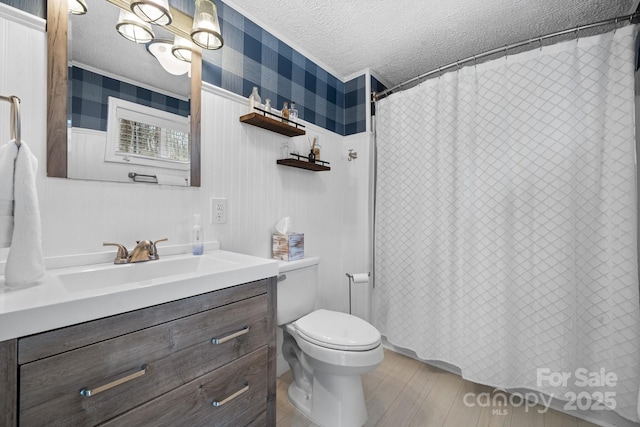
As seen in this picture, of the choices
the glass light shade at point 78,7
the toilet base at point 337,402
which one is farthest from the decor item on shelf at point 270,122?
the toilet base at point 337,402

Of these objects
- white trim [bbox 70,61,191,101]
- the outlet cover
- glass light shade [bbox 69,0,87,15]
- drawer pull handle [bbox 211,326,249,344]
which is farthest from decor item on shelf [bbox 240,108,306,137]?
drawer pull handle [bbox 211,326,249,344]

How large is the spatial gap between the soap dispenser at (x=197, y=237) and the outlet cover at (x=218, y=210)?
107mm

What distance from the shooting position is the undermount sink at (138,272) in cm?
95

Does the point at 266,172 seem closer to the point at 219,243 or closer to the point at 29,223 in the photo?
the point at 219,243

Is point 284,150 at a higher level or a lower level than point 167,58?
lower

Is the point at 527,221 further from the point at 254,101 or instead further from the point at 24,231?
the point at 24,231

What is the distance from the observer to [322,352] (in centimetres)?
132

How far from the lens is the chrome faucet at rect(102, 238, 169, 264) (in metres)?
1.11

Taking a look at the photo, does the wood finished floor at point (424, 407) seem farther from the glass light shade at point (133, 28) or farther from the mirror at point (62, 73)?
the glass light shade at point (133, 28)

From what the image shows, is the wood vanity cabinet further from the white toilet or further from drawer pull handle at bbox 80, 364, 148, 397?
the white toilet

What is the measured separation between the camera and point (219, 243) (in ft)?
4.92

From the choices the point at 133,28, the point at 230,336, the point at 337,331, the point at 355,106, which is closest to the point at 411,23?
the point at 355,106

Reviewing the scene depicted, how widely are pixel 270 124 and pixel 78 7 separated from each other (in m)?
0.92

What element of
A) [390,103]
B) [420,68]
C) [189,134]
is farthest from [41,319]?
[420,68]
